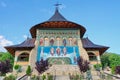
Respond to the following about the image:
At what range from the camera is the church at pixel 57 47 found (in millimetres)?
26312

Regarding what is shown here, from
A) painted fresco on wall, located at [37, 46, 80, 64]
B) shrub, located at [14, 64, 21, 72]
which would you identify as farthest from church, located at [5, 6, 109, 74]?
shrub, located at [14, 64, 21, 72]

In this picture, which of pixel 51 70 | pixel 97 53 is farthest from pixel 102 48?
pixel 51 70

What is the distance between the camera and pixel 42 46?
2756 cm

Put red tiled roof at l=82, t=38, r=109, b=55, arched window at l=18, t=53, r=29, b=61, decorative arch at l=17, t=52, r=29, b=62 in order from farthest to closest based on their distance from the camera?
arched window at l=18, t=53, r=29, b=61 < decorative arch at l=17, t=52, r=29, b=62 < red tiled roof at l=82, t=38, r=109, b=55

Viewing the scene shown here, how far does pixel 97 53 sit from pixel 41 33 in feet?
27.7

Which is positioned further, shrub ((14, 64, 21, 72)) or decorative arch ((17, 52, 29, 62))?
decorative arch ((17, 52, 29, 62))

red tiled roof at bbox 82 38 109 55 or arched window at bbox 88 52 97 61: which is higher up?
red tiled roof at bbox 82 38 109 55

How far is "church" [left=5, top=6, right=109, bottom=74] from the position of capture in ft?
86.3

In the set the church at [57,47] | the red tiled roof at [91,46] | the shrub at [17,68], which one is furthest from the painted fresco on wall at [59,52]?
the shrub at [17,68]

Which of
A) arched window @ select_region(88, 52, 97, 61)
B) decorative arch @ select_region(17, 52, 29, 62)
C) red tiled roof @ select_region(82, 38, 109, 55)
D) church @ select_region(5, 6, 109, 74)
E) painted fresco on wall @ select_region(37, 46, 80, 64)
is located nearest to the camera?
church @ select_region(5, 6, 109, 74)

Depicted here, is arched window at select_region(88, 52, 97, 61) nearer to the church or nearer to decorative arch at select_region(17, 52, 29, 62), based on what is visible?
the church

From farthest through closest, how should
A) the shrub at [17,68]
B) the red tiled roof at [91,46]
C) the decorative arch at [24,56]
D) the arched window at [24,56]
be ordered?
1. the arched window at [24,56]
2. the decorative arch at [24,56]
3. the red tiled roof at [91,46]
4. the shrub at [17,68]

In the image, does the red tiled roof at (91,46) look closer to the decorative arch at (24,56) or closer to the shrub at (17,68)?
the decorative arch at (24,56)

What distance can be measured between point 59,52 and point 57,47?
90cm
